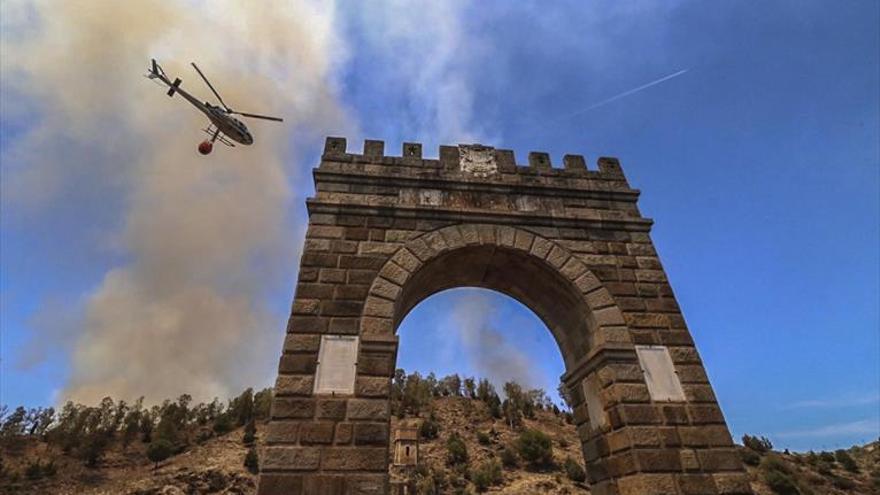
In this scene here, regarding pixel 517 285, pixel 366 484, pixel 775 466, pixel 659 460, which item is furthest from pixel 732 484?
pixel 775 466

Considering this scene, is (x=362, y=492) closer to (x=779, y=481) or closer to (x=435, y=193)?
(x=435, y=193)

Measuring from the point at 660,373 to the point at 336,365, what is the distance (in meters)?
5.07

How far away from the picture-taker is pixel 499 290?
909cm

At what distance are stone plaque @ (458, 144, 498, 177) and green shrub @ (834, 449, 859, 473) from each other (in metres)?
36.7

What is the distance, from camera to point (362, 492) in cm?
534

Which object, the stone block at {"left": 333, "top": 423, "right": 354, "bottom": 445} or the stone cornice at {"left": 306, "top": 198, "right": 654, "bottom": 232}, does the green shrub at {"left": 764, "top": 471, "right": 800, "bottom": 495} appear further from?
the stone block at {"left": 333, "top": 423, "right": 354, "bottom": 445}

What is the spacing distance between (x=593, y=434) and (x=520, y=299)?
292 cm

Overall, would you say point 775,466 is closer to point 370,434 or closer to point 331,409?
point 370,434

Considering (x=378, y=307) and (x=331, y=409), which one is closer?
(x=331, y=409)

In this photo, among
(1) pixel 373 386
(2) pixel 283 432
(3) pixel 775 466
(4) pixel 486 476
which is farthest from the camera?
(3) pixel 775 466

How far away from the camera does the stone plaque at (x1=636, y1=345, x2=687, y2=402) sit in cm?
663

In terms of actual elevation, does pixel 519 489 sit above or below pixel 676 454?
above

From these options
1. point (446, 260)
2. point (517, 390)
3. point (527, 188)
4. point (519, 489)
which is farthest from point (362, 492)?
point (517, 390)

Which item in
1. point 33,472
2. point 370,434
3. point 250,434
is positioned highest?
point 250,434
